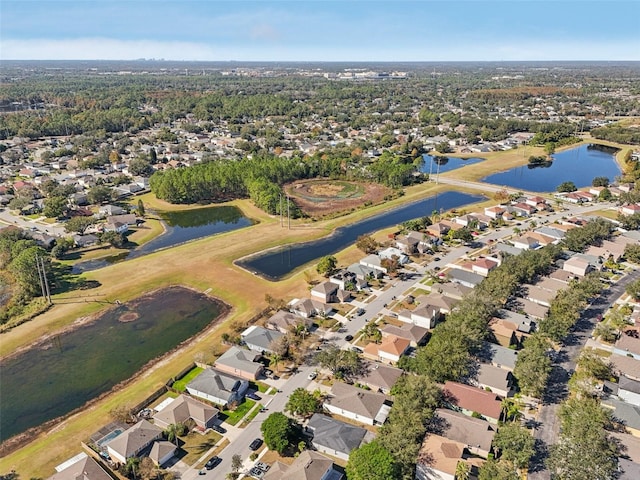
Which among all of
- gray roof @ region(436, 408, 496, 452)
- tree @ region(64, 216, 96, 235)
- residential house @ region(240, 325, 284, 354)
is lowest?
gray roof @ region(436, 408, 496, 452)

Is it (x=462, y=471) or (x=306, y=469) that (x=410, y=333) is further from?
(x=306, y=469)

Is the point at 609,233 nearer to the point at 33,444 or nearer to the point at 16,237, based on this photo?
the point at 33,444

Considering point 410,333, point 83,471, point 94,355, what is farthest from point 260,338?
point 83,471

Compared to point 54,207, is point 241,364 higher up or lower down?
lower down

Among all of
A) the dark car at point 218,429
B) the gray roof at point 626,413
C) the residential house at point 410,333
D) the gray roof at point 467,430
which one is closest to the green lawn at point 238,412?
the dark car at point 218,429

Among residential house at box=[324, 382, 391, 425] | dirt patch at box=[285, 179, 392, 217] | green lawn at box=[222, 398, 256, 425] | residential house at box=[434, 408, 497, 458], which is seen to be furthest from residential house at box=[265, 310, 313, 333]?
dirt patch at box=[285, 179, 392, 217]

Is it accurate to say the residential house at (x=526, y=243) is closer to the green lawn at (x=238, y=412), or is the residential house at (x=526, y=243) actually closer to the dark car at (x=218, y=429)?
the green lawn at (x=238, y=412)

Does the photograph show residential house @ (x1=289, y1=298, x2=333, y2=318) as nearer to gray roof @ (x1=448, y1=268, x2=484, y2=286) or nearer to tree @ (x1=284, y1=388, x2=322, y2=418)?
tree @ (x1=284, y1=388, x2=322, y2=418)
